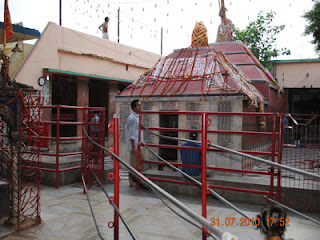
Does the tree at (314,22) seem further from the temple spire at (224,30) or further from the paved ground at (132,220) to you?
the paved ground at (132,220)

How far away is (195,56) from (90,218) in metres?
6.12

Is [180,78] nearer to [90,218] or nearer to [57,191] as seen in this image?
[57,191]

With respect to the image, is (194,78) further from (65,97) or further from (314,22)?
(314,22)

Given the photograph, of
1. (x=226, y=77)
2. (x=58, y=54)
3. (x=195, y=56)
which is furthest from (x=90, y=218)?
(x=58, y=54)

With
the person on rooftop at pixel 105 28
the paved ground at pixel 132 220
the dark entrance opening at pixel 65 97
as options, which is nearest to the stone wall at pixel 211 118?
the paved ground at pixel 132 220

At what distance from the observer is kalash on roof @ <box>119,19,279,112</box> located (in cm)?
805

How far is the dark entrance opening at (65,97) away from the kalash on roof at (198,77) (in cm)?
477

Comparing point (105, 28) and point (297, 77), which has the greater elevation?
point (105, 28)

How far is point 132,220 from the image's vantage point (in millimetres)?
4676

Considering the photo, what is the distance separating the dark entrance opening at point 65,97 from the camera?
1291 centimetres

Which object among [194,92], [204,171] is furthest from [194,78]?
[204,171]

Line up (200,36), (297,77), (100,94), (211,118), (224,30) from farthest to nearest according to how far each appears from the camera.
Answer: (297,77)
(100,94)
(224,30)
(200,36)
(211,118)

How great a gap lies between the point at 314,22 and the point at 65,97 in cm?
1541

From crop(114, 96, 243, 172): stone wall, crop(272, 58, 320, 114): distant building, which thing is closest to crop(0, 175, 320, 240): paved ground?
crop(114, 96, 243, 172): stone wall
